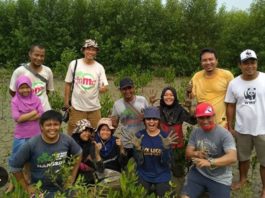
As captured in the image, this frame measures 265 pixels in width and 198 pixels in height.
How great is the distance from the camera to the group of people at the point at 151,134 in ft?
12.3

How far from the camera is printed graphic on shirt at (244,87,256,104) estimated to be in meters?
4.23

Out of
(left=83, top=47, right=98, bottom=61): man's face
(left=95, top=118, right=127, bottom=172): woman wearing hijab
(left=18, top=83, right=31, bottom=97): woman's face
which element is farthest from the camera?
(left=83, top=47, right=98, bottom=61): man's face

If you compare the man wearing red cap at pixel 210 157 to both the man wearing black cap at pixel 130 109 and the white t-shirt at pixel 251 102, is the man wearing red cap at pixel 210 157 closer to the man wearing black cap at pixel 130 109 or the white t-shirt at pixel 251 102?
the white t-shirt at pixel 251 102

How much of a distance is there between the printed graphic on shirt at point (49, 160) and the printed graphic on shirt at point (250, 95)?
191cm

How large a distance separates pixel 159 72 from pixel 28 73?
8420mm

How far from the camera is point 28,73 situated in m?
4.50

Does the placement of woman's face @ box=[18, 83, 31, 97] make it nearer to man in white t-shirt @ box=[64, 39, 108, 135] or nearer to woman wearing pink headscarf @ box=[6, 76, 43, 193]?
woman wearing pink headscarf @ box=[6, 76, 43, 193]

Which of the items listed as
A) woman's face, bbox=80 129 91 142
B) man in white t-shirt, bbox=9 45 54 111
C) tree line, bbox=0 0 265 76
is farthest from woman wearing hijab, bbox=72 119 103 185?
tree line, bbox=0 0 265 76

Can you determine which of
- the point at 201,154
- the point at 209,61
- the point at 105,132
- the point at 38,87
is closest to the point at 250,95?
the point at 209,61

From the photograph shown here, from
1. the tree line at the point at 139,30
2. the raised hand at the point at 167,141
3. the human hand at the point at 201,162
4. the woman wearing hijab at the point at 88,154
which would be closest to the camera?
the human hand at the point at 201,162

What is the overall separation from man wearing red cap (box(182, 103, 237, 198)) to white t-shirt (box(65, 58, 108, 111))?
1.49 m

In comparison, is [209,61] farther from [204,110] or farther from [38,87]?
[38,87]

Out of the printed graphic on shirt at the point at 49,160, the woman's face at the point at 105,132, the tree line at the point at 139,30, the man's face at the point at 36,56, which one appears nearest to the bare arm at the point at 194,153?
the woman's face at the point at 105,132

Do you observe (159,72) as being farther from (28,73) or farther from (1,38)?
(28,73)
